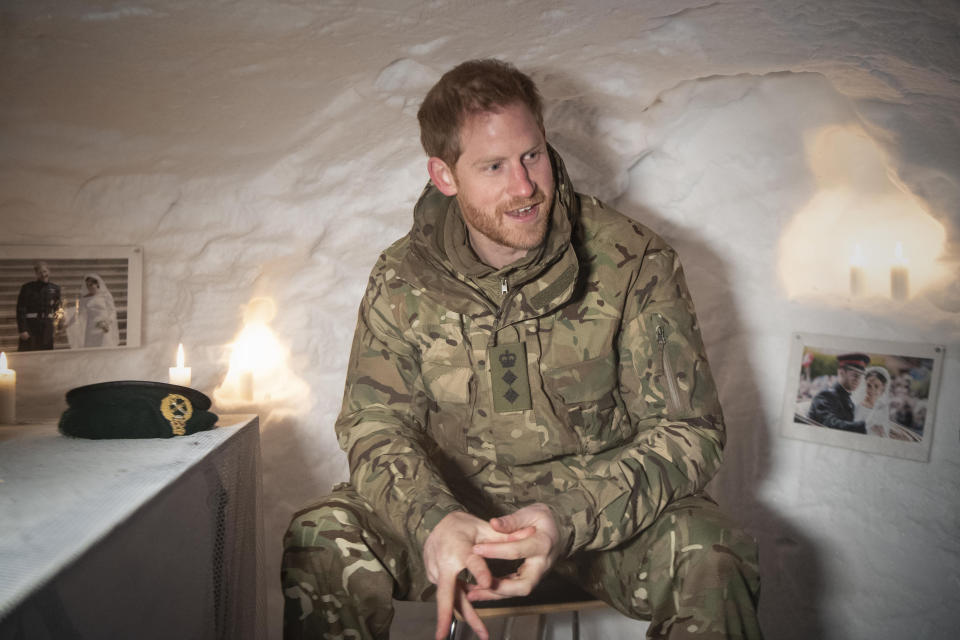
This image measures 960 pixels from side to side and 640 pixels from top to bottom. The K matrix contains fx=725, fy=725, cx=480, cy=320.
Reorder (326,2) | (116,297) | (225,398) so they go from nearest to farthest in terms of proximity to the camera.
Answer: (326,2), (116,297), (225,398)

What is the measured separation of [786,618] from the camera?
6.08 feet

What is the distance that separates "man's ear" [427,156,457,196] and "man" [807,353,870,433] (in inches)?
42.0

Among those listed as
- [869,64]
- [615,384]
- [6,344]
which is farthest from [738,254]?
[6,344]

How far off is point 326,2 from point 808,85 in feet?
3.91

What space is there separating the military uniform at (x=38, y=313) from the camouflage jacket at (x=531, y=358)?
0.78 meters

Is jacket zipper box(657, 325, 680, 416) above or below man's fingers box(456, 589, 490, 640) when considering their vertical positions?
above

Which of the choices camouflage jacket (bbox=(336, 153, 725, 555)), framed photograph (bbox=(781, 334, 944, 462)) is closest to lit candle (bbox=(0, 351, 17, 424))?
camouflage jacket (bbox=(336, 153, 725, 555))

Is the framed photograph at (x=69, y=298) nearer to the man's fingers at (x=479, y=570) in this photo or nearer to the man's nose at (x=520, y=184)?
the man's nose at (x=520, y=184)

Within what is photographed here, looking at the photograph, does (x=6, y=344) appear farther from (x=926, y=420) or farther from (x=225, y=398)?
(x=926, y=420)

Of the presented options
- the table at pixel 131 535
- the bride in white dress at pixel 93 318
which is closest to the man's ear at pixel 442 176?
the table at pixel 131 535

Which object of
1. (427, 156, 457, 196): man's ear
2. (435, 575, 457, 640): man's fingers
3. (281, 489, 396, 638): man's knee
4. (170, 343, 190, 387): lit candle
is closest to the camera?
(435, 575, 457, 640): man's fingers

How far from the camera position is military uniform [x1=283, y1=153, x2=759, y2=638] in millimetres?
1190

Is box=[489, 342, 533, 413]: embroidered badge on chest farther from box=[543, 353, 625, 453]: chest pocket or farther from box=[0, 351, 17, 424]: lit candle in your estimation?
box=[0, 351, 17, 424]: lit candle

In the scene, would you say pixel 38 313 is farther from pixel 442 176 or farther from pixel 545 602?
pixel 545 602
